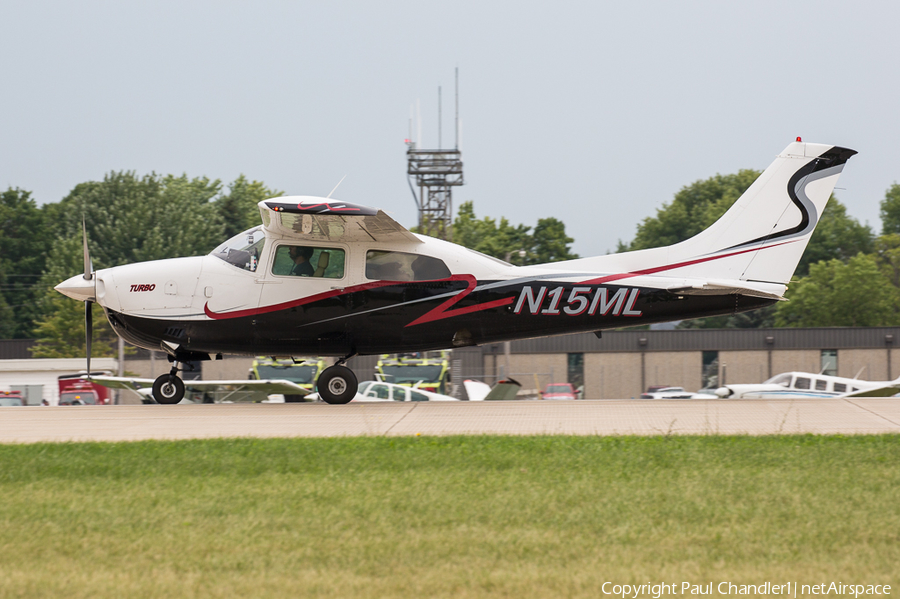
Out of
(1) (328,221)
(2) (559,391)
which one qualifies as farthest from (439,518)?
(2) (559,391)

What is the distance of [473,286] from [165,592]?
8256 millimetres

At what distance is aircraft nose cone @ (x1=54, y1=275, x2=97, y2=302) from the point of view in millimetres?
11727

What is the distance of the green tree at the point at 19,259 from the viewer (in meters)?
61.1

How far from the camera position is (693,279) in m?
11.7

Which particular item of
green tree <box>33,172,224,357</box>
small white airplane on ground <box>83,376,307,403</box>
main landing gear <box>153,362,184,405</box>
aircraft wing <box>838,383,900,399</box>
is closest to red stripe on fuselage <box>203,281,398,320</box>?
A: main landing gear <box>153,362,184,405</box>

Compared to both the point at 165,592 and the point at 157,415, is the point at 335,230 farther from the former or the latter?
the point at 165,592

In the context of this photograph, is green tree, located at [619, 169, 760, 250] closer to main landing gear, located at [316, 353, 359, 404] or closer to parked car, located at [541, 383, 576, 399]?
parked car, located at [541, 383, 576, 399]

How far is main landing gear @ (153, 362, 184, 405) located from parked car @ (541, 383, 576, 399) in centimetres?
2687

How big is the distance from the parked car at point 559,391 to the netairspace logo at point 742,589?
3425cm

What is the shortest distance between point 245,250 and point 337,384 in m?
2.30

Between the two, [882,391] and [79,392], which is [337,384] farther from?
[79,392]

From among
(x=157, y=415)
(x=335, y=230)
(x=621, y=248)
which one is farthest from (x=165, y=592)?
(x=621, y=248)

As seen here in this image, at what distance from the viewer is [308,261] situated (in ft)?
38.1

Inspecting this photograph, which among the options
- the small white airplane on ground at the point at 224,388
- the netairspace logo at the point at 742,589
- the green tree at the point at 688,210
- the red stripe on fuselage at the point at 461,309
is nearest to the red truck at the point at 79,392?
the small white airplane on ground at the point at 224,388
